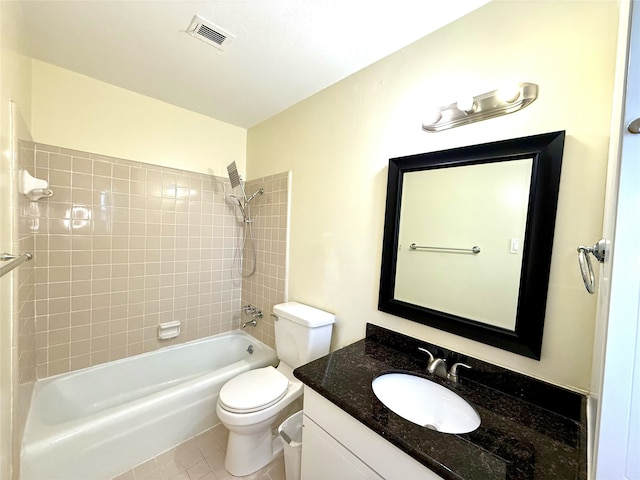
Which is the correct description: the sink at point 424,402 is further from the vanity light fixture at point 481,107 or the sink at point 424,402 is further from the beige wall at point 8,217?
the beige wall at point 8,217

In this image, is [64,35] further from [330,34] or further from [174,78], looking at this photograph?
[330,34]

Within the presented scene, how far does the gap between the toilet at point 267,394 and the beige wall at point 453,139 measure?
0.54 feet

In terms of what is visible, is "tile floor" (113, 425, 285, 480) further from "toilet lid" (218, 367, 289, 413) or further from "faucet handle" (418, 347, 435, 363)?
"faucet handle" (418, 347, 435, 363)

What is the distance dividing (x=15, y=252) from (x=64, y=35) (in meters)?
1.19

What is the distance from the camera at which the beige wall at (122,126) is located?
63.3 inches

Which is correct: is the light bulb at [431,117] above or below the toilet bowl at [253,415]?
above

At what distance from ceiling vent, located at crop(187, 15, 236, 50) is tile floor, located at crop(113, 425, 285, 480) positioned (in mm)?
2438

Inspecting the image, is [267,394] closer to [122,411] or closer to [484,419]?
[122,411]

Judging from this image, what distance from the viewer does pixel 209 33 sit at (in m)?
1.29

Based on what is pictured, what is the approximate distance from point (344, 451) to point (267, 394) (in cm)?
65

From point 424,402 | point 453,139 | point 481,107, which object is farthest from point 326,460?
point 481,107

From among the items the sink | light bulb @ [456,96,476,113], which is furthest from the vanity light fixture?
the sink

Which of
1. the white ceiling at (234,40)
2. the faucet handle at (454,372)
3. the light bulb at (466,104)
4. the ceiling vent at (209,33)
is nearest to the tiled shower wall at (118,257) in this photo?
the white ceiling at (234,40)

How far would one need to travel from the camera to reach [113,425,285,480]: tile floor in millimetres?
1445
